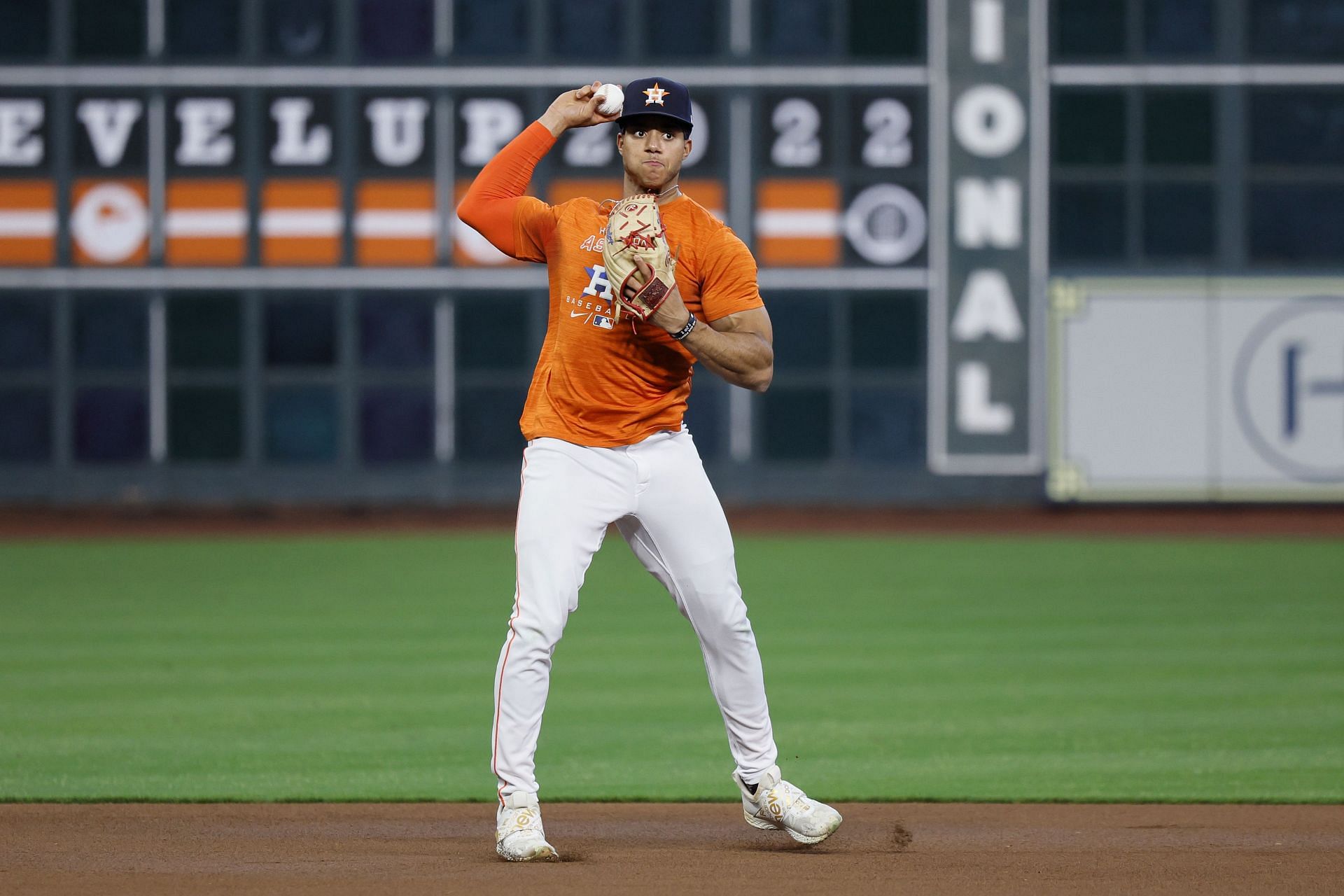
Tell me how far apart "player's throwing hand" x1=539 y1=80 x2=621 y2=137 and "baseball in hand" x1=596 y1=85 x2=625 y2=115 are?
0.03 m

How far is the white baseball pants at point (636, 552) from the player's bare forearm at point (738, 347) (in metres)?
0.22

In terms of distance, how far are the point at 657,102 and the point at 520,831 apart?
6.19ft

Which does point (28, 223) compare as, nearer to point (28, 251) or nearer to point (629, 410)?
point (28, 251)

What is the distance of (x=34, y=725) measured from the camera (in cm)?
734

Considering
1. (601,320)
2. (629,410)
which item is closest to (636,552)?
(629,410)

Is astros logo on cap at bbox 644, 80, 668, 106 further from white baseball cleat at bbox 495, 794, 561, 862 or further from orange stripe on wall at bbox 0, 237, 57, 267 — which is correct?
orange stripe on wall at bbox 0, 237, 57, 267

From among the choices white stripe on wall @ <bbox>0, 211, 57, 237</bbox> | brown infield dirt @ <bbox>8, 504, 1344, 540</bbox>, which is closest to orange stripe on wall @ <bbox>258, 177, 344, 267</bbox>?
white stripe on wall @ <bbox>0, 211, 57, 237</bbox>

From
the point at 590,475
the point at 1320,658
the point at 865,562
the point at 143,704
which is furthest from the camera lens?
the point at 865,562

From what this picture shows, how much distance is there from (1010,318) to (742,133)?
3.23 m

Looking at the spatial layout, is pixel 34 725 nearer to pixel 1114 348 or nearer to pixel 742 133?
pixel 742 133

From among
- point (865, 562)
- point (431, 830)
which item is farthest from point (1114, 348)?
point (431, 830)

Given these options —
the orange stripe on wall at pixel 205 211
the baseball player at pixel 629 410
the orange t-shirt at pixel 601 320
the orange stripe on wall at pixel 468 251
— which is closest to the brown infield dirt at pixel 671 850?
the baseball player at pixel 629 410

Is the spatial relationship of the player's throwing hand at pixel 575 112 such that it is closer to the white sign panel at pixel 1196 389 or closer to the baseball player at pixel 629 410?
the baseball player at pixel 629 410

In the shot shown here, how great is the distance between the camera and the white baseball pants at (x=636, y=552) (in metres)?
4.66
